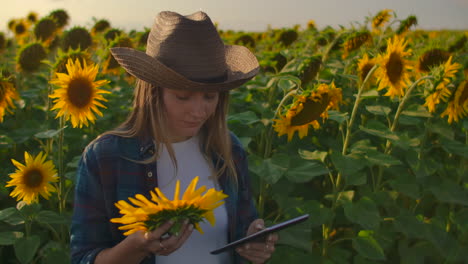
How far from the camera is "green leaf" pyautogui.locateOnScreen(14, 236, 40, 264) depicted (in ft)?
6.54

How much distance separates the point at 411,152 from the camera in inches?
99.1

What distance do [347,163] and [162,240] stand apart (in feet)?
4.15

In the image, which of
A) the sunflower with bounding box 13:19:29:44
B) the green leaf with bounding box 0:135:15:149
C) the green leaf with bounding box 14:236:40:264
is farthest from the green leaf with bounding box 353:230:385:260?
the sunflower with bounding box 13:19:29:44

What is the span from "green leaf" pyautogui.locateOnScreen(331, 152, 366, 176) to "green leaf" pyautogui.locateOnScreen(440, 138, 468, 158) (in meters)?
0.70

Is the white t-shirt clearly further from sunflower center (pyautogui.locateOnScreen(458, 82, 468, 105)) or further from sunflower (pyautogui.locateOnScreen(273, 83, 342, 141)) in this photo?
sunflower center (pyautogui.locateOnScreen(458, 82, 468, 105))

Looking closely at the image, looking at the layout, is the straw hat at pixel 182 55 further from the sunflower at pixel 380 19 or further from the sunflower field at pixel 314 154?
the sunflower at pixel 380 19

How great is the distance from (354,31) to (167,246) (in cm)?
269

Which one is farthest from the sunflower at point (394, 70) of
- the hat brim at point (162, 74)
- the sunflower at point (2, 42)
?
the sunflower at point (2, 42)

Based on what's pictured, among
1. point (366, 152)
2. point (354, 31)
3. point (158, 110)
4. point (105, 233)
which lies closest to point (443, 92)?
point (366, 152)

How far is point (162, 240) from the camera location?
1.10 m

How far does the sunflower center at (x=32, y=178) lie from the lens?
2160 millimetres

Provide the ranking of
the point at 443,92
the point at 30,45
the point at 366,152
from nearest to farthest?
the point at 366,152 → the point at 443,92 → the point at 30,45

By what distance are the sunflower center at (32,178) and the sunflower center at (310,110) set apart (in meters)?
1.20

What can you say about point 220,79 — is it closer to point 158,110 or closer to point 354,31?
point 158,110
